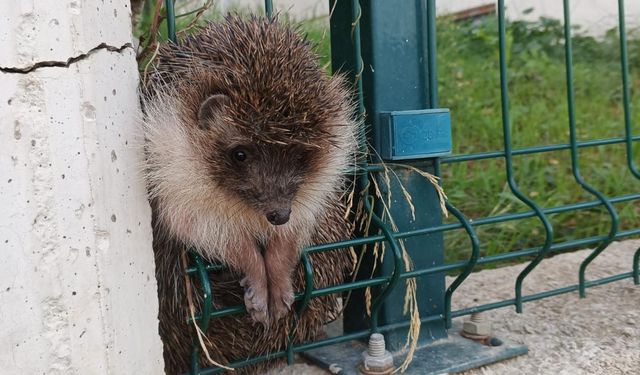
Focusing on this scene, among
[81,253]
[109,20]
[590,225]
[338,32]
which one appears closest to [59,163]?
[81,253]

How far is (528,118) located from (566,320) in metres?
2.60

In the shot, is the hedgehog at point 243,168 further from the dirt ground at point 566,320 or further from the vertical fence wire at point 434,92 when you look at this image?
the dirt ground at point 566,320

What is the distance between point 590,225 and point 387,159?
2.23m

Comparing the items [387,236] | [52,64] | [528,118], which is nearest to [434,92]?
Result: [387,236]

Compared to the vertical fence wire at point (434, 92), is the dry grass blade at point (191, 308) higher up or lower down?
lower down

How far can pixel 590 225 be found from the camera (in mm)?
4465

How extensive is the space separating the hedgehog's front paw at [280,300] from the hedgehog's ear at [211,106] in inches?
23.9

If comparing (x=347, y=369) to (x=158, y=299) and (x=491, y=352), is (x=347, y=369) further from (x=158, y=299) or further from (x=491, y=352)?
(x=158, y=299)

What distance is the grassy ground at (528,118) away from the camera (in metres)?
4.45

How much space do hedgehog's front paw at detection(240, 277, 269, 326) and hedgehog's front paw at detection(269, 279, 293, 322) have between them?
0.11 ft

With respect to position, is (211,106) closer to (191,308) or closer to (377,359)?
(191,308)

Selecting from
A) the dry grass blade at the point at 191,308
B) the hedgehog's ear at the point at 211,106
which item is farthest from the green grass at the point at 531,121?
the hedgehog's ear at the point at 211,106

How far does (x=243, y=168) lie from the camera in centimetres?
237

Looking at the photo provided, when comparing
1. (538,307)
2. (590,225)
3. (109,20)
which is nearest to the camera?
(109,20)
